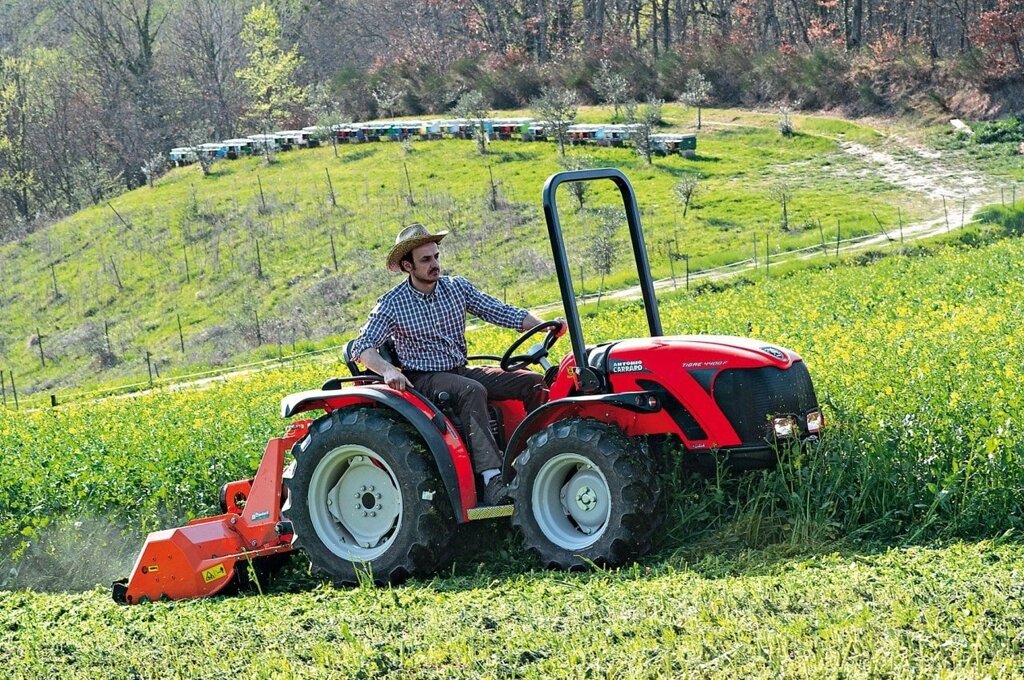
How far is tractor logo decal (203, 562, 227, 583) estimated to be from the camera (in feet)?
29.3

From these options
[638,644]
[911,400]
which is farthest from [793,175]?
[638,644]

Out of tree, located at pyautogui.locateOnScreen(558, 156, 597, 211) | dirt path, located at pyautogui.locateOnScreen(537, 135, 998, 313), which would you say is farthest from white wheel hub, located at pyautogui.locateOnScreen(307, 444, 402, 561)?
tree, located at pyautogui.locateOnScreen(558, 156, 597, 211)

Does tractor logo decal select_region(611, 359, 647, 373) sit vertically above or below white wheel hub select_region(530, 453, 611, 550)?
above

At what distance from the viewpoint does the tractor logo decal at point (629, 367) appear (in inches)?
316

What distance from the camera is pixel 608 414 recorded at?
809 centimetres

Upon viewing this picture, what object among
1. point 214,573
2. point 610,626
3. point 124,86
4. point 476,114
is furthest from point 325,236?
point 610,626

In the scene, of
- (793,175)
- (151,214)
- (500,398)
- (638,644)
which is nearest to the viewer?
(638,644)

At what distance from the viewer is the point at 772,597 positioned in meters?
6.55

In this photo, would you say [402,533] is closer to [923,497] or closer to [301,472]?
[301,472]

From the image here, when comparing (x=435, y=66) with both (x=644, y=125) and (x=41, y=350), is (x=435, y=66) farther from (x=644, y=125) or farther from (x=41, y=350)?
(x=41, y=350)

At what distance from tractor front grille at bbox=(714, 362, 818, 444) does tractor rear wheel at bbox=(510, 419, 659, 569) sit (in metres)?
0.56

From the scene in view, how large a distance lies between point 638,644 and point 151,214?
60.6 m

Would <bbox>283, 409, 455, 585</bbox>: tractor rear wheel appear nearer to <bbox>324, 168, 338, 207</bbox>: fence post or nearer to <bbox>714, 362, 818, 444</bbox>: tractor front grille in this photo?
<bbox>714, 362, 818, 444</bbox>: tractor front grille

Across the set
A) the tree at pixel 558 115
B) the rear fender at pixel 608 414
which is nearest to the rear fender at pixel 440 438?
the rear fender at pixel 608 414
